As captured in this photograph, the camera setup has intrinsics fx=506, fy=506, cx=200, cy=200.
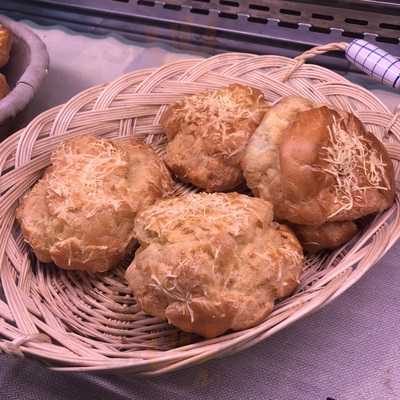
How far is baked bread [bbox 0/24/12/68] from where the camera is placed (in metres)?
1.63

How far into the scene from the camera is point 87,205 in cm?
110

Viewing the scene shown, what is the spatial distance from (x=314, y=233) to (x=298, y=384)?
0.32 metres

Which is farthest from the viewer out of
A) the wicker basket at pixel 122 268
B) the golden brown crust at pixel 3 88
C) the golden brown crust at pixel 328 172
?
the golden brown crust at pixel 3 88

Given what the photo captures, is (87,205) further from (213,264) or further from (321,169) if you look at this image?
(321,169)

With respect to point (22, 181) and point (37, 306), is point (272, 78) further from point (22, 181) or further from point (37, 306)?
point (37, 306)

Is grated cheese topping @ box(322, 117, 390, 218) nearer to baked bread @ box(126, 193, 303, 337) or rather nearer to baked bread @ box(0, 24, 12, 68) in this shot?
baked bread @ box(126, 193, 303, 337)

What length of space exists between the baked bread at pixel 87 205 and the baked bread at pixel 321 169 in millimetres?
288

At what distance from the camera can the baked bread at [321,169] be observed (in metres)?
1.03

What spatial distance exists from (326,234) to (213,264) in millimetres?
307

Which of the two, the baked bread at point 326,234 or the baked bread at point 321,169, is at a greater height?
the baked bread at point 321,169

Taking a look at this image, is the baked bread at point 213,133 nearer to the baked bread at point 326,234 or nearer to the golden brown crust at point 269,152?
the golden brown crust at point 269,152

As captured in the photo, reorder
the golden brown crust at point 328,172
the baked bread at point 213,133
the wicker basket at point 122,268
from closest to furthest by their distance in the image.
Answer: the wicker basket at point 122,268
the golden brown crust at point 328,172
the baked bread at point 213,133

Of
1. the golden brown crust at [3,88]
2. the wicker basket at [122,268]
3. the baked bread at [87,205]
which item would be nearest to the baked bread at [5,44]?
the golden brown crust at [3,88]

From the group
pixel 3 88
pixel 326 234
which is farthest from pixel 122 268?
pixel 3 88
